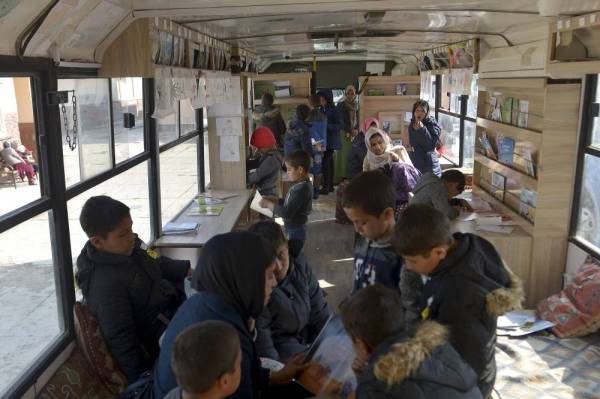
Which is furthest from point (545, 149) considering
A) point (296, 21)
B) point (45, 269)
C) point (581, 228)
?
point (45, 269)

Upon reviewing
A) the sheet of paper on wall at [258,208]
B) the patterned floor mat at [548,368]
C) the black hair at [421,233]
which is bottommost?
the patterned floor mat at [548,368]

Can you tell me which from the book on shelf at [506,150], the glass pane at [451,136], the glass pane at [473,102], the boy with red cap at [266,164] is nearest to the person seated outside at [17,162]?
the boy with red cap at [266,164]

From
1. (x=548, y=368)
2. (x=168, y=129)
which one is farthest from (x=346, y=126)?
(x=548, y=368)

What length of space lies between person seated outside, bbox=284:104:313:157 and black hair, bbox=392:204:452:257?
6012mm

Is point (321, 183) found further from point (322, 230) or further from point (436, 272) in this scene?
point (436, 272)

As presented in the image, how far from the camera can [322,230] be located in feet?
24.1

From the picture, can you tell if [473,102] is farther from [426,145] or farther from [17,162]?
[17,162]

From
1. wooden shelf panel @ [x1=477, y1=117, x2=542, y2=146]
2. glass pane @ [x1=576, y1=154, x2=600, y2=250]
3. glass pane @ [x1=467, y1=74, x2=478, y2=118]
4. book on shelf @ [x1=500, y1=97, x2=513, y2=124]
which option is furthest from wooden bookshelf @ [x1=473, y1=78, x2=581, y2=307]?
glass pane @ [x1=467, y1=74, x2=478, y2=118]

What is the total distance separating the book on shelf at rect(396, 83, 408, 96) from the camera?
32.0 ft

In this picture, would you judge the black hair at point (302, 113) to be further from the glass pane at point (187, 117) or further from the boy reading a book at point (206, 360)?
the boy reading a book at point (206, 360)

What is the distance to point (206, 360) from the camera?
4.89 feet

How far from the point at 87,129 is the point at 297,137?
4690mm

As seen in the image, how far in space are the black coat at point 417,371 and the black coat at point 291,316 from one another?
2.75 ft

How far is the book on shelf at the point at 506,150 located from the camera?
5.45 m
